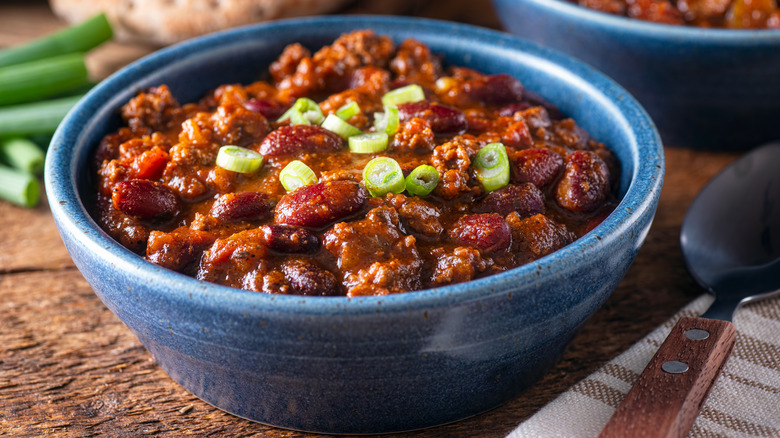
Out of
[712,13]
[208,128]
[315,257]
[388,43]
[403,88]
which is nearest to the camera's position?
[315,257]

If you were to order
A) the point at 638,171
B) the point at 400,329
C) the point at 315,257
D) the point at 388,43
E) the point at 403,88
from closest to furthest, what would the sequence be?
1. the point at 400,329
2. the point at 315,257
3. the point at 638,171
4. the point at 403,88
5. the point at 388,43

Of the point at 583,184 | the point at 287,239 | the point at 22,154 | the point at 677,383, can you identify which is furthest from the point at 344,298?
the point at 22,154

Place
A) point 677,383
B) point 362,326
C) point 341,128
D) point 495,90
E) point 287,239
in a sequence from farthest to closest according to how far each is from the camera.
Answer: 1. point 495,90
2. point 341,128
3. point 287,239
4. point 677,383
5. point 362,326

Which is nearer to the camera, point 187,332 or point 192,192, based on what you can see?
point 187,332

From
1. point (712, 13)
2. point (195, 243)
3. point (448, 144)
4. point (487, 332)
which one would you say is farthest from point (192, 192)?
point (712, 13)

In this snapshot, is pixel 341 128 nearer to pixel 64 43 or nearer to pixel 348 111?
pixel 348 111

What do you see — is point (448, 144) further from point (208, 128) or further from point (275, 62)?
point (275, 62)
